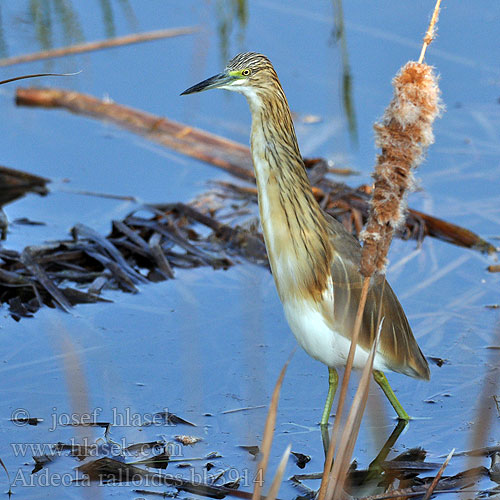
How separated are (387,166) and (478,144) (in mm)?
3706

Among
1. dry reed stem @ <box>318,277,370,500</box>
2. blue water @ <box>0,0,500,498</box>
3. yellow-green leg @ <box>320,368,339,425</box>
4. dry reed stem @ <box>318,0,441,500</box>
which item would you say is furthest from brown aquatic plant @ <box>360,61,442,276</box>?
yellow-green leg @ <box>320,368,339,425</box>

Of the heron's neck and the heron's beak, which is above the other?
the heron's beak

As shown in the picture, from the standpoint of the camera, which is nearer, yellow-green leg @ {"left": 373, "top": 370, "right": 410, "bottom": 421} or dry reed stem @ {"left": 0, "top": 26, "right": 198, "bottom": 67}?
yellow-green leg @ {"left": 373, "top": 370, "right": 410, "bottom": 421}

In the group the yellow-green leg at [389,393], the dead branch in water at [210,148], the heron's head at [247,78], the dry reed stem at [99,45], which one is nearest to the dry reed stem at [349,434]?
the yellow-green leg at [389,393]

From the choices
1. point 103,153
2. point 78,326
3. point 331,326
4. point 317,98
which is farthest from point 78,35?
point 331,326

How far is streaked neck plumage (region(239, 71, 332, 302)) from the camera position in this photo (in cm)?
309

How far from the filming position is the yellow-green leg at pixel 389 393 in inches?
126

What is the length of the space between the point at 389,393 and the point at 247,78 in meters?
1.16

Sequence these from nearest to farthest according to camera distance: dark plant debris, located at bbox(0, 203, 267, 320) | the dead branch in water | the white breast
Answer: the white breast
dark plant debris, located at bbox(0, 203, 267, 320)
the dead branch in water

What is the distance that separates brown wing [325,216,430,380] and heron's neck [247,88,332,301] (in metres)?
0.05

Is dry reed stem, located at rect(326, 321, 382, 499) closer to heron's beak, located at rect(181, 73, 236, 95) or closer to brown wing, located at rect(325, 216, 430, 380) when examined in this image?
brown wing, located at rect(325, 216, 430, 380)

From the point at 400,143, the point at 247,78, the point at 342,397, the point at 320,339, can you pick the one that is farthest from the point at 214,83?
the point at 342,397

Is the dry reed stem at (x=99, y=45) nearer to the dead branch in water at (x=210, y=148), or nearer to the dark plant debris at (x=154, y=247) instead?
the dead branch in water at (x=210, y=148)

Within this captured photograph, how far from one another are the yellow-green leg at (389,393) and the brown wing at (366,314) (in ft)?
0.30
